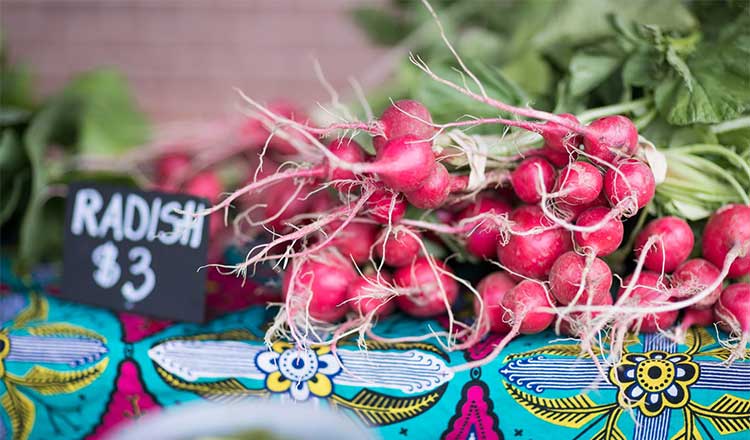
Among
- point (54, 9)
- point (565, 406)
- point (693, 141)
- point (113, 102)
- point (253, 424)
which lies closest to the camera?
point (253, 424)

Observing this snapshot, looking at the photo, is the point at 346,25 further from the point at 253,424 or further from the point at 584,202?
the point at 253,424

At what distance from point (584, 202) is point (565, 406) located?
0.69 ft

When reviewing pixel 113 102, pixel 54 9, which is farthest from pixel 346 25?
pixel 54 9

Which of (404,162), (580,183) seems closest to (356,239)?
(404,162)

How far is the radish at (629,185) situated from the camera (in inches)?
23.6

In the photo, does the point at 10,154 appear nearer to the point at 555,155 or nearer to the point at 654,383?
the point at 555,155

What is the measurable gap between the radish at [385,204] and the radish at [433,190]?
0.02 metres

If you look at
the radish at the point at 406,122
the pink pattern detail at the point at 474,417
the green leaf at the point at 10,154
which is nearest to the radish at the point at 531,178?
the radish at the point at 406,122

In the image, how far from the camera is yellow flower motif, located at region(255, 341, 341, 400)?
65cm

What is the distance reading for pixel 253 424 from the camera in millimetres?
508

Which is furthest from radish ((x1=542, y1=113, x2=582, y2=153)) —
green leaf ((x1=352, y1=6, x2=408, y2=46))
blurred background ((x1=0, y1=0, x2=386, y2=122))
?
blurred background ((x1=0, y1=0, x2=386, y2=122))

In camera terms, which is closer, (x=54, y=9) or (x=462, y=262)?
(x=462, y=262)

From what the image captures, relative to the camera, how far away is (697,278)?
0.64 metres

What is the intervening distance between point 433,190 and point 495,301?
15 centimetres
